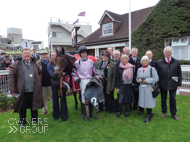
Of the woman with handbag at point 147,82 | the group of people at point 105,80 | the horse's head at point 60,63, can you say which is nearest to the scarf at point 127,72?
the group of people at point 105,80

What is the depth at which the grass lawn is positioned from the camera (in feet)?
10.6

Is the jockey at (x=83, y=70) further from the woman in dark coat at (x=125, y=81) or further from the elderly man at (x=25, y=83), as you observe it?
the elderly man at (x=25, y=83)

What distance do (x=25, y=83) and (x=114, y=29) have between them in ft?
47.6

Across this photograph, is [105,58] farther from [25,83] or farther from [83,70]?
[25,83]

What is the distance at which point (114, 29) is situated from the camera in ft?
53.5

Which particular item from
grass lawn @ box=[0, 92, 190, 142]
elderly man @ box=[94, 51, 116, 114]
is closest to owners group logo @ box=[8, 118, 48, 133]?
grass lawn @ box=[0, 92, 190, 142]

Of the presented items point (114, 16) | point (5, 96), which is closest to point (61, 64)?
point (5, 96)

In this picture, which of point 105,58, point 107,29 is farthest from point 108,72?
point 107,29

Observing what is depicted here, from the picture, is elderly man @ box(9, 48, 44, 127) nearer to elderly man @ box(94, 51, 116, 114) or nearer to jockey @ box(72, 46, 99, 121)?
jockey @ box(72, 46, 99, 121)

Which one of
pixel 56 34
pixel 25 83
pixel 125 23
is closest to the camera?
pixel 25 83

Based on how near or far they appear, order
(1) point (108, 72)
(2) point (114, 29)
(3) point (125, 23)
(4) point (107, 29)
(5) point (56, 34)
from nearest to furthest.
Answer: (1) point (108, 72) → (2) point (114, 29) → (3) point (125, 23) → (4) point (107, 29) → (5) point (56, 34)

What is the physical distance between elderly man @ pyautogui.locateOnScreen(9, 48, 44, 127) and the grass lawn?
596 mm

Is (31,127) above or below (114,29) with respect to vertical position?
below

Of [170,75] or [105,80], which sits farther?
[105,80]
